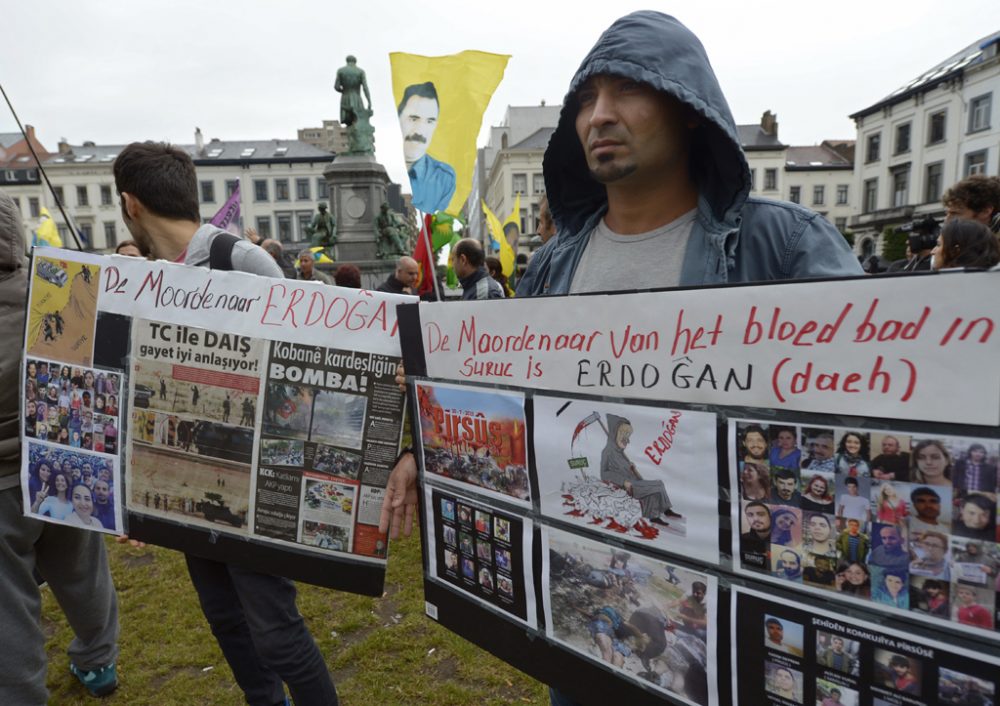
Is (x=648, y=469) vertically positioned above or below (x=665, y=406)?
below

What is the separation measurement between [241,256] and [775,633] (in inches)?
74.2

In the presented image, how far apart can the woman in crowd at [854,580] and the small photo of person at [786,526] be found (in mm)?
78

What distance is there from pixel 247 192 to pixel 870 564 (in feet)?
185

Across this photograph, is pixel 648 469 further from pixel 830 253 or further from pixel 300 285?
pixel 300 285

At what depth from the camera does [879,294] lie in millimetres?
958

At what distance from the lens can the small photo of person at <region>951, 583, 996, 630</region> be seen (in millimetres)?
891

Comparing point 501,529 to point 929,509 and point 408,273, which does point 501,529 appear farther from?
point 408,273

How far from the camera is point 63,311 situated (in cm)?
213

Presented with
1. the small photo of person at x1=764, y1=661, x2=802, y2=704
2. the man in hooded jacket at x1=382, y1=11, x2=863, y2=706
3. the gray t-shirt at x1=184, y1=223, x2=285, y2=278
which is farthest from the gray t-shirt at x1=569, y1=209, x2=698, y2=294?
the gray t-shirt at x1=184, y1=223, x2=285, y2=278

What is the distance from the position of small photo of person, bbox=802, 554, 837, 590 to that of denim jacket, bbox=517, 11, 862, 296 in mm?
568

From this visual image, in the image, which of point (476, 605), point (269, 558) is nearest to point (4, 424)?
point (269, 558)

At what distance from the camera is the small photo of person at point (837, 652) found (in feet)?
3.34

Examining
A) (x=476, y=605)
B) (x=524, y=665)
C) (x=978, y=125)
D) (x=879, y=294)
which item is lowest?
(x=524, y=665)

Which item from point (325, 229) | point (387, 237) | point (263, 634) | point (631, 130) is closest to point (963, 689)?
point (631, 130)
